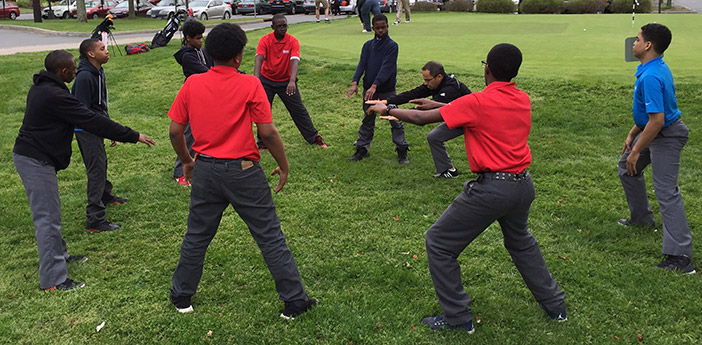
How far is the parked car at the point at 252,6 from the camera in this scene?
124 ft

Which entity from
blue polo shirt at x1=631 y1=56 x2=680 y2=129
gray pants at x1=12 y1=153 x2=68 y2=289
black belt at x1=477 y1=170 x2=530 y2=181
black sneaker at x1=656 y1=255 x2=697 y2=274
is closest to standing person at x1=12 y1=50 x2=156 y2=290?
gray pants at x1=12 y1=153 x2=68 y2=289

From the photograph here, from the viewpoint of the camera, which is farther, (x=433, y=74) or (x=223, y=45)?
(x=433, y=74)

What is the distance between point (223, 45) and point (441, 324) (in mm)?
2423

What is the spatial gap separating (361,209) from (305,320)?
2423 mm

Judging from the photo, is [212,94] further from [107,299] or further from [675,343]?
[675,343]

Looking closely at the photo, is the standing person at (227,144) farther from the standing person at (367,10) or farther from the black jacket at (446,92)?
the standing person at (367,10)

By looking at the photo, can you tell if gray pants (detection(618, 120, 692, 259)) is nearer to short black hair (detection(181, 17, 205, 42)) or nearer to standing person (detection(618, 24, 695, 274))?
standing person (detection(618, 24, 695, 274))

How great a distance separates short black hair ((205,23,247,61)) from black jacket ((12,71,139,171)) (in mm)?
1491

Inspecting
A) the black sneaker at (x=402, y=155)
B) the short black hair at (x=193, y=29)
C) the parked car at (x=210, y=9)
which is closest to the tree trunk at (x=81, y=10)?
the parked car at (x=210, y=9)

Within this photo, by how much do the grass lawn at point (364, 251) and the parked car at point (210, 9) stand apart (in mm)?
24264

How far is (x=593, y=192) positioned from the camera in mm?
7219

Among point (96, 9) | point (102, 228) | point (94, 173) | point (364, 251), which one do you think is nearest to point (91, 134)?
point (94, 173)

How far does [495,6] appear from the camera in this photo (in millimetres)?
36438

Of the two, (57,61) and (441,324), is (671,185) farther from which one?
(57,61)
